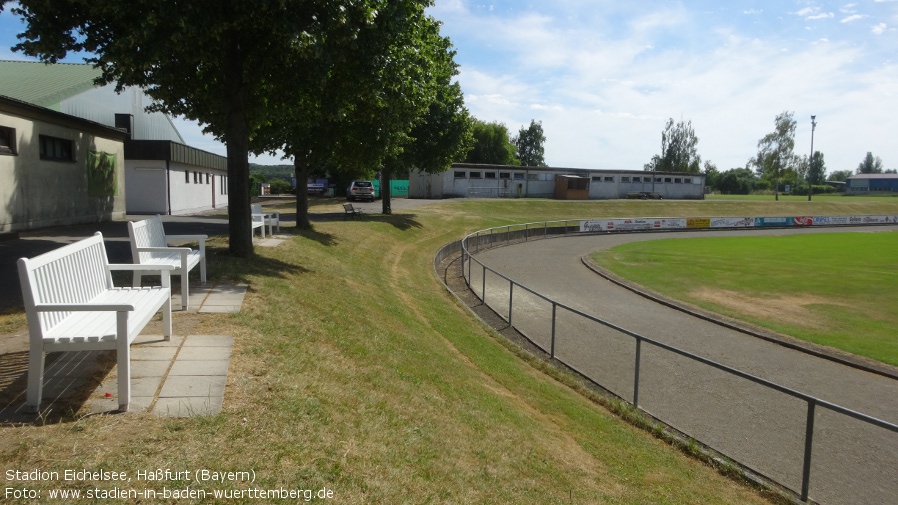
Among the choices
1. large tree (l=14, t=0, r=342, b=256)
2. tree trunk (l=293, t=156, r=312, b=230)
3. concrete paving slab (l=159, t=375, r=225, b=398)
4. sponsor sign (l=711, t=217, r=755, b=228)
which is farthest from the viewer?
sponsor sign (l=711, t=217, r=755, b=228)

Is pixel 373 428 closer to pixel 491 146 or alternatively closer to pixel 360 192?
pixel 360 192

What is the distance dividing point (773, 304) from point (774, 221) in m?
44.3

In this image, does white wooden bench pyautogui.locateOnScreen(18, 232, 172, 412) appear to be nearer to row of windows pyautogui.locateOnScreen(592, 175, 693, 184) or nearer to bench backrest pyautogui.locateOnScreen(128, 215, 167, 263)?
bench backrest pyautogui.locateOnScreen(128, 215, 167, 263)

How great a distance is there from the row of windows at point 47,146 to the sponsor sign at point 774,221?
55799 mm

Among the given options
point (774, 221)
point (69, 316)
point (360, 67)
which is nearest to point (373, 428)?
point (69, 316)

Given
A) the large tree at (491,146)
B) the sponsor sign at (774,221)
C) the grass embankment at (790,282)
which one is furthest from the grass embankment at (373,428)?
the large tree at (491,146)

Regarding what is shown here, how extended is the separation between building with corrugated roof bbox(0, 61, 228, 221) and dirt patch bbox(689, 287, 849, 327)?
2582cm

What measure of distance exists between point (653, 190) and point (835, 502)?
80.4 meters

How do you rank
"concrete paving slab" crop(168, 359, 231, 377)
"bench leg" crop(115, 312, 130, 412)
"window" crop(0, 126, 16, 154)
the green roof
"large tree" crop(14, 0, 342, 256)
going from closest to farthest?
1. "bench leg" crop(115, 312, 130, 412)
2. "concrete paving slab" crop(168, 359, 231, 377)
3. "large tree" crop(14, 0, 342, 256)
4. "window" crop(0, 126, 16, 154)
5. the green roof

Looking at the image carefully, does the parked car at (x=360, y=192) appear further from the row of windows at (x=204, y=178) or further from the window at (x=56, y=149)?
the window at (x=56, y=149)

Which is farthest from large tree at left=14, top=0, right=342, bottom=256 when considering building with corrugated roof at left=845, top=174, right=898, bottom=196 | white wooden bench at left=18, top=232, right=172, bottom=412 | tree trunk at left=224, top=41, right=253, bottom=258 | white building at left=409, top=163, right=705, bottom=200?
building with corrugated roof at left=845, top=174, right=898, bottom=196

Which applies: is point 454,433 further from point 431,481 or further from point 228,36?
point 228,36

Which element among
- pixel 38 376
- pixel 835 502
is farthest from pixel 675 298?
pixel 38 376

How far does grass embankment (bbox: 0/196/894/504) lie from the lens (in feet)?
12.8
